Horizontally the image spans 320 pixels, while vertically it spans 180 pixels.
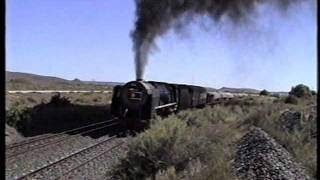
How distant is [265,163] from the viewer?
10266 mm

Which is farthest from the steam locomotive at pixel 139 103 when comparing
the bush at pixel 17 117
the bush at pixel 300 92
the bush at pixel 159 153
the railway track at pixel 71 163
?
the bush at pixel 300 92

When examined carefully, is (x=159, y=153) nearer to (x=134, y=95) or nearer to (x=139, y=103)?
(x=139, y=103)

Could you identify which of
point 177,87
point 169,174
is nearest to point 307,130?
point 169,174

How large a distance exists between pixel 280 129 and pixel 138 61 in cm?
1279

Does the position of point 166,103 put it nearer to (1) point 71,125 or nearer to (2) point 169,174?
(1) point 71,125

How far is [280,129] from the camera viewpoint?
1753 cm

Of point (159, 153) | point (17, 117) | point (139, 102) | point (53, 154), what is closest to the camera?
point (159, 153)

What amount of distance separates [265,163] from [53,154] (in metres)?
8.22

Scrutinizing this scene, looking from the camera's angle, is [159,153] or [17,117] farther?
[17,117]

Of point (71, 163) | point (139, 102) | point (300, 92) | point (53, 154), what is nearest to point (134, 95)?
point (139, 102)

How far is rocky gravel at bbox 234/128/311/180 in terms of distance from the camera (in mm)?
9406

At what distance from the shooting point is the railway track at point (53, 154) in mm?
13172

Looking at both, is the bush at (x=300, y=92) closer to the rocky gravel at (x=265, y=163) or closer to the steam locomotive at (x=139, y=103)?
the steam locomotive at (x=139, y=103)

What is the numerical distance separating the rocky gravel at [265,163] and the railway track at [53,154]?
4.43 meters
